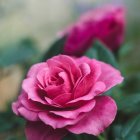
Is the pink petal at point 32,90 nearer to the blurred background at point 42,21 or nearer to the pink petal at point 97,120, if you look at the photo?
the pink petal at point 97,120

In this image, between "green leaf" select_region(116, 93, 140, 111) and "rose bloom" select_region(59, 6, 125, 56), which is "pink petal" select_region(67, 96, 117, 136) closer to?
"green leaf" select_region(116, 93, 140, 111)

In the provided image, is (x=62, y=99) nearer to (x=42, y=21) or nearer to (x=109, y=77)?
(x=109, y=77)

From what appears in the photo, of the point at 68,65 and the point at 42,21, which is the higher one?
the point at 68,65

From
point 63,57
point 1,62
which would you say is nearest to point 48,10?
point 1,62

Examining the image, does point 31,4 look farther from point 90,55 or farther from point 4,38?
point 90,55

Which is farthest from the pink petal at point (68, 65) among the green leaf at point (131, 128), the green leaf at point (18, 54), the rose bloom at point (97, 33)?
the green leaf at point (18, 54)

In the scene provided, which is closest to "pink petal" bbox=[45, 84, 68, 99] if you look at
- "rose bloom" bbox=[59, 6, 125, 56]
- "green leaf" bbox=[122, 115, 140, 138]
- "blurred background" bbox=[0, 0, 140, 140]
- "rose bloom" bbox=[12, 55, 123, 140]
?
"rose bloom" bbox=[12, 55, 123, 140]

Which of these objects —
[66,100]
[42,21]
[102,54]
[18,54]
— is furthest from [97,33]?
[42,21]
